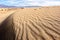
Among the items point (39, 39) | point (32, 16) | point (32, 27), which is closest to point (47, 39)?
point (39, 39)

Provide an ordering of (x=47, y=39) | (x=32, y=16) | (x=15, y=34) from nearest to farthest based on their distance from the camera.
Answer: (x=47, y=39) < (x=15, y=34) < (x=32, y=16)

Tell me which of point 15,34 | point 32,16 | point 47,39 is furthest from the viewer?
point 32,16

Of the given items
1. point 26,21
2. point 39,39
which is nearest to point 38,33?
point 39,39

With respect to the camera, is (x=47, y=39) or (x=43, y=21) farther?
(x=43, y=21)

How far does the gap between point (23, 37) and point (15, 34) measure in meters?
0.04

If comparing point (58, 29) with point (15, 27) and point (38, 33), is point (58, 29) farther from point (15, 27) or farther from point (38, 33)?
point (15, 27)

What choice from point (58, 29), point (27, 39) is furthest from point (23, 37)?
point (58, 29)

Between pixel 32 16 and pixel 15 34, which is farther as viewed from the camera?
pixel 32 16

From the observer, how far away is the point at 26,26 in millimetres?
747

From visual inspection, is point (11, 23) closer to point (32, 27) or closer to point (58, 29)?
point (32, 27)

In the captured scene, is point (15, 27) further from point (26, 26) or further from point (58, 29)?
point (58, 29)

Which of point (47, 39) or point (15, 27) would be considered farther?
point (15, 27)

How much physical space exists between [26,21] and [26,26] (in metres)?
0.04

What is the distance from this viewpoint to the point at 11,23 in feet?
2.52
